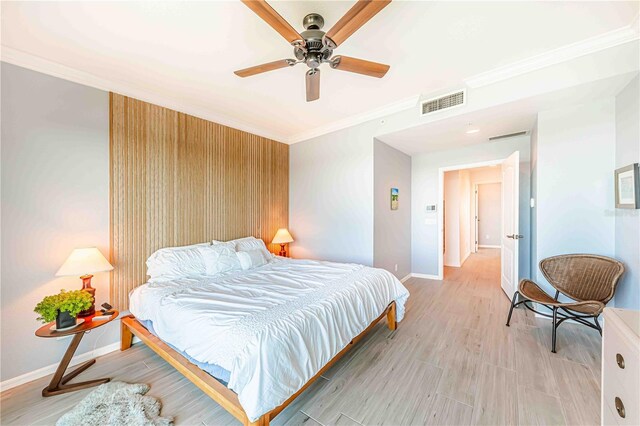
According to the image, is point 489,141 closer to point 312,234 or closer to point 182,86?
point 312,234

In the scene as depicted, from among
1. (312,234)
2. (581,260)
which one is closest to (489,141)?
(581,260)

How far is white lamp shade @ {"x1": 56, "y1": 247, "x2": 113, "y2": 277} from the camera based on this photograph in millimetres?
2012

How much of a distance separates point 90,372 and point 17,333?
666 mm

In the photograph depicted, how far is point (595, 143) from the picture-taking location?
2.54 metres

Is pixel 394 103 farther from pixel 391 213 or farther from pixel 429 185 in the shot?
pixel 429 185

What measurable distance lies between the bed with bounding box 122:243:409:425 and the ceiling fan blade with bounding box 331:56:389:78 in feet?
6.09

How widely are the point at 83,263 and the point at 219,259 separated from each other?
46.3 inches

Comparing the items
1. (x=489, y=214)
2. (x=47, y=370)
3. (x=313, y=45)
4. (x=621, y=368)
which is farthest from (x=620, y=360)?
(x=489, y=214)

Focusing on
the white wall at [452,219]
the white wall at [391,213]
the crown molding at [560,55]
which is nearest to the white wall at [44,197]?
the white wall at [391,213]

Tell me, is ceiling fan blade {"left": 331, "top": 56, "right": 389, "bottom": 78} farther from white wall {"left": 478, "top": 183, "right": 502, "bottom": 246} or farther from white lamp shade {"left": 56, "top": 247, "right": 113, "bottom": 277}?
white wall {"left": 478, "top": 183, "right": 502, "bottom": 246}

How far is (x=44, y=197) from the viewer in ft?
6.90

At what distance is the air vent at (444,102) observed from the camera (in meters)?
2.72

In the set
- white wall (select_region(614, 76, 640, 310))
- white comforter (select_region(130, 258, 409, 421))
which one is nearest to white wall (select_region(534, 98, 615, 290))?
white wall (select_region(614, 76, 640, 310))

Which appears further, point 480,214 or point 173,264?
point 480,214
